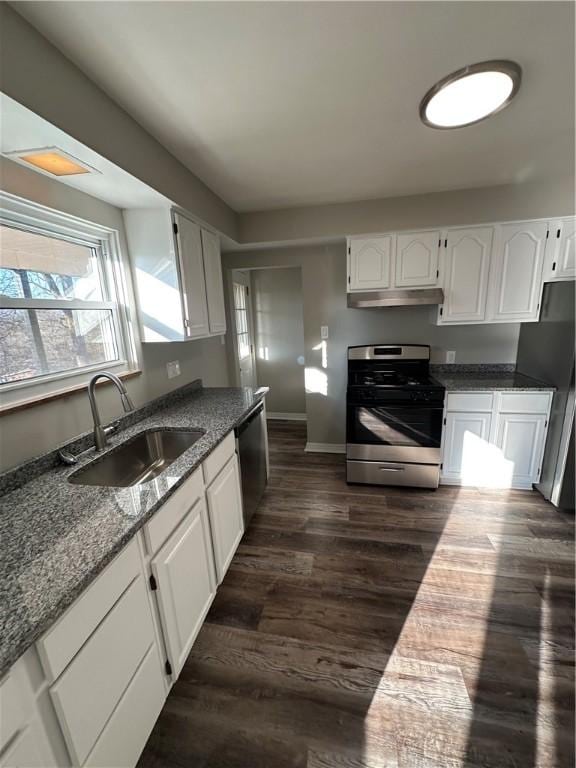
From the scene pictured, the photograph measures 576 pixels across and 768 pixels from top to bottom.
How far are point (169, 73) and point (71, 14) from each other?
34cm

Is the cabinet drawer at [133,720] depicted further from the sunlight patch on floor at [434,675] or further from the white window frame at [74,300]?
the white window frame at [74,300]

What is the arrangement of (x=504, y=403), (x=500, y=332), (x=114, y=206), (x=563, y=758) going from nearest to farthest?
1. (x=563, y=758)
2. (x=114, y=206)
3. (x=504, y=403)
4. (x=500, y=332)

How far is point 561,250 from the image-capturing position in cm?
243

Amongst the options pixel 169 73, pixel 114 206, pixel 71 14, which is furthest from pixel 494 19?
pixel 114 206

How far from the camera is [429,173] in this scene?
2.20 m

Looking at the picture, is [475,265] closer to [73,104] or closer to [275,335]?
[275,335]

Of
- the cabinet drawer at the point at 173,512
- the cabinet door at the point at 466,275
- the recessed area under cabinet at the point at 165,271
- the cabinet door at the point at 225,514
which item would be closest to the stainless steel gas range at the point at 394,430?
the cabinet door at the point at 466,275

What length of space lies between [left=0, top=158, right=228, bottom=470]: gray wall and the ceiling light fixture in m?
0.07

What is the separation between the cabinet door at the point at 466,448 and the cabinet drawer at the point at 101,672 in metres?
2.52

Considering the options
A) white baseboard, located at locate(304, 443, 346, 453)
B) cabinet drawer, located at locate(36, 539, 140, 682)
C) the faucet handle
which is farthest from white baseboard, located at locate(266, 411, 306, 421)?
cabinet drawer, located at locate(36, 539, 140, 682)

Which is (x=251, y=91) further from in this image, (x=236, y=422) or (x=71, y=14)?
(x=236, y=422)

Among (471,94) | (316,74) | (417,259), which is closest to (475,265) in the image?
(417,259)

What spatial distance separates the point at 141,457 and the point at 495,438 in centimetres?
276

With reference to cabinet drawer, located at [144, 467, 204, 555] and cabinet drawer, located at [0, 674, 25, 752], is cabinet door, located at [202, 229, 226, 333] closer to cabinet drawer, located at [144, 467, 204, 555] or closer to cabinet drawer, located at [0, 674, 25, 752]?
cabinet drawer, located at [144, 467, 204, 555]
